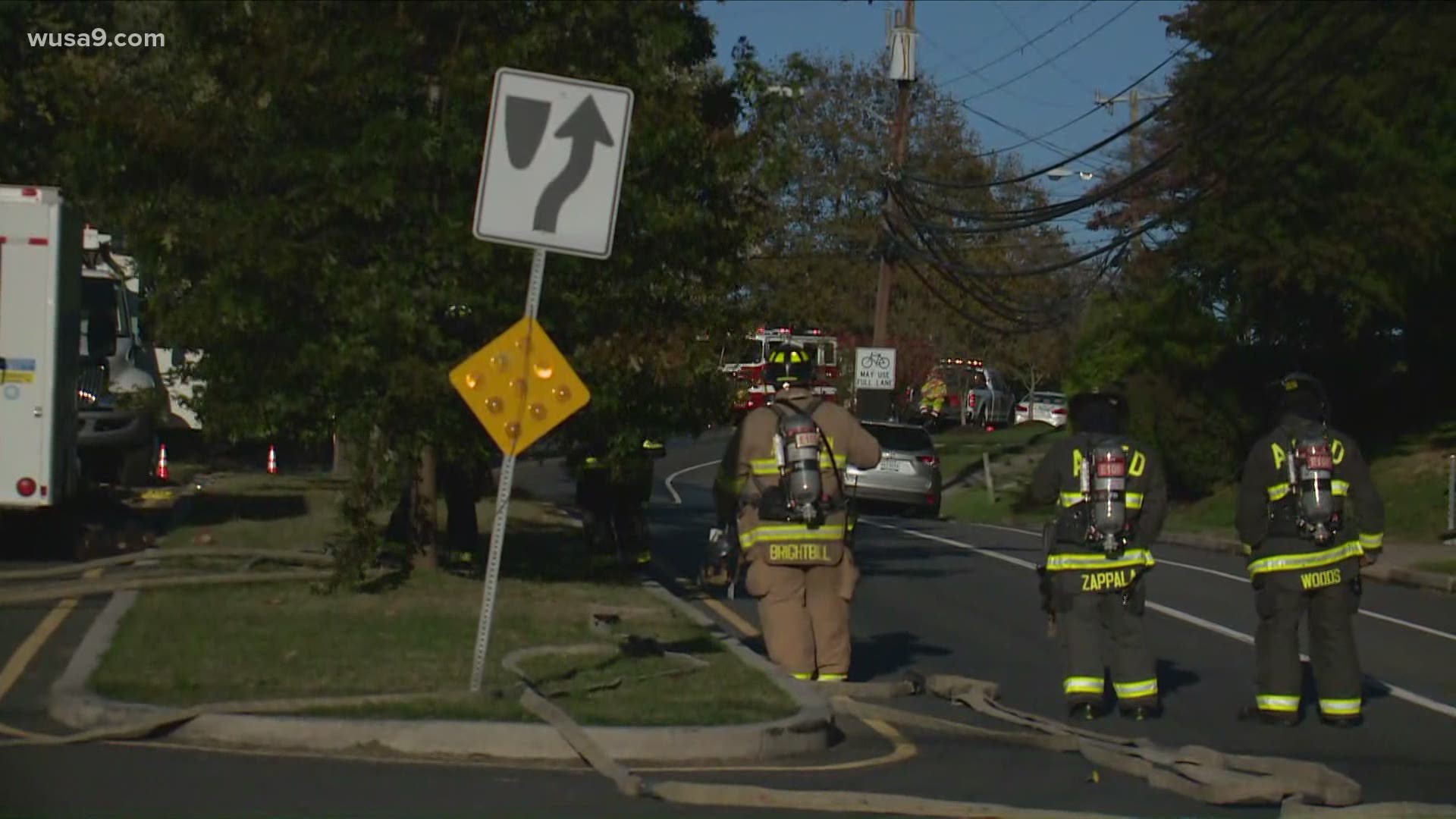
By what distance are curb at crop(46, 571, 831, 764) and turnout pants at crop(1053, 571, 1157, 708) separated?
6.90 ft

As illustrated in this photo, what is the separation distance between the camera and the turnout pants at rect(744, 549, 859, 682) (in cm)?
1058

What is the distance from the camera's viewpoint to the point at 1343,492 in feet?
33.9

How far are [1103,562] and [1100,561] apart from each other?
0.02 m

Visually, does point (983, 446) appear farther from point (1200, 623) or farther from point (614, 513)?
point (1200, 623)

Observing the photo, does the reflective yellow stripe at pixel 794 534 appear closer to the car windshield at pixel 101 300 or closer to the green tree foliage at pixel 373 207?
the green tree foliage at pixel 373 207

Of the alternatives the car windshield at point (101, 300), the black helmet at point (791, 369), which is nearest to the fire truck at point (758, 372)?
the black helmet at point (791, 369)

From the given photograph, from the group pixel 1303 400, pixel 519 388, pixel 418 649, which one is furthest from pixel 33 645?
pixel 1303 400

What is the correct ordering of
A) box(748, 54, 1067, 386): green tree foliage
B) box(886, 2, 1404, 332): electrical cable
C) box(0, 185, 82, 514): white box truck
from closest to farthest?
box(0, 185, 82, 514): white box truck, box(886, 2, 1404, 332): electrical cable, box(748, 54, 1067, 386): green tree foliage

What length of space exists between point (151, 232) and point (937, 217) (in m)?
46.2

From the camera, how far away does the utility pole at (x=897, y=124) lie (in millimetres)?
39500

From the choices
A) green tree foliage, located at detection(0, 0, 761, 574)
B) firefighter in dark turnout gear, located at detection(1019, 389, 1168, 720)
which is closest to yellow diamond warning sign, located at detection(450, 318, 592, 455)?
firefighter in dark turnout gear, located at detection(1019, 389, 1168, 720)

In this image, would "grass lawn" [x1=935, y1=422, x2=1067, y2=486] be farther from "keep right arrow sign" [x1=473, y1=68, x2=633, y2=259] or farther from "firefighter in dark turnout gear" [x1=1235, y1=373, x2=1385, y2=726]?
"keep right arrow sign" [x1=473, y1=68, x2=633, y2=259]

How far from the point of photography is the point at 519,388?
32.0 ft

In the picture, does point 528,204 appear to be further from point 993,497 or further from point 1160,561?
point 993,497
